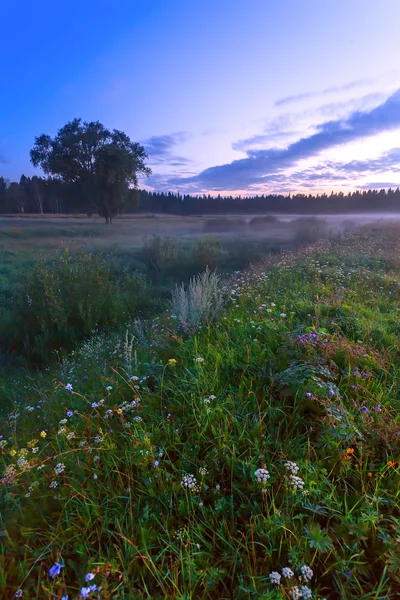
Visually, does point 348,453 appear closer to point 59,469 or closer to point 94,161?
point 59,469

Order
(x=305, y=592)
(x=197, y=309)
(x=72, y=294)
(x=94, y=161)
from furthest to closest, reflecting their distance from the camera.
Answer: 1. (x=94, y=161)
2. (x=72, y=294)
3. (x=197, y=309)
4. (x=305, y=592)

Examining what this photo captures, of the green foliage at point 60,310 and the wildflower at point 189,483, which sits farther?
the green foliage at point 60,310

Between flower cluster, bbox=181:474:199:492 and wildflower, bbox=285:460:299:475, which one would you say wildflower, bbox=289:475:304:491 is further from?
flower cluster, bbox=181:474:199:492

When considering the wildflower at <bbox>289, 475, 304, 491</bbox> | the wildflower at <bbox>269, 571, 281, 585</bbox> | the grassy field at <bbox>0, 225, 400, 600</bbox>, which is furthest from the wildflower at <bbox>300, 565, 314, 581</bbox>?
the wildflower at <bbox>289, 475, 304, 491</bbox>

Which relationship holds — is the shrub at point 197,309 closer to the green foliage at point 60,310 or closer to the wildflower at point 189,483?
the green foliage at point 60,310

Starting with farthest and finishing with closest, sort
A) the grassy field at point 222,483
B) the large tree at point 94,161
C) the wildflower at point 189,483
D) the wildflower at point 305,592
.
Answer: the large tree at point 94,161 < the wildflower at point 189,483 < the grassy field at point 222,483 < the wildflower at point 305,592

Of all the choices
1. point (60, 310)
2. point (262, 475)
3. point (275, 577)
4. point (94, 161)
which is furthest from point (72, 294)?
point (94, 161)

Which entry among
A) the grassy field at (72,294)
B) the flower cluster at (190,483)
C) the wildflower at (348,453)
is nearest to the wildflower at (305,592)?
the flower cluster at (190,483)

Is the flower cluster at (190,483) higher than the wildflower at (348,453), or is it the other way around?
the wildflower at (348,453)

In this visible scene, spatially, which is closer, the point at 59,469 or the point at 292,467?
the point at 292,467

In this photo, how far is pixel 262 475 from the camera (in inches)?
69.7

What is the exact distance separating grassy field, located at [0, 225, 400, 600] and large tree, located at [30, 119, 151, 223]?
31.6 meters

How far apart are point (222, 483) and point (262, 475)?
336mm

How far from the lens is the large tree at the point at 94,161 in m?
30.2
